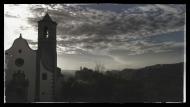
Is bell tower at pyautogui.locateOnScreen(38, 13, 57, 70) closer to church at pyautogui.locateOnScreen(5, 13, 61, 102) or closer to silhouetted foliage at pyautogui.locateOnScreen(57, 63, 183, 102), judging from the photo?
church at pyautogui.locateOnScreen(5, 13, 61, 102)

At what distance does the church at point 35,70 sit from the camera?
8.60m

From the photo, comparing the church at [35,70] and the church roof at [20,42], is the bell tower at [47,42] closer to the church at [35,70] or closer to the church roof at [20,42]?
the church at [35,70]

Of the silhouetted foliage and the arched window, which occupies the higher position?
the arched window

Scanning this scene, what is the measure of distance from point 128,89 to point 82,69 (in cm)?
81

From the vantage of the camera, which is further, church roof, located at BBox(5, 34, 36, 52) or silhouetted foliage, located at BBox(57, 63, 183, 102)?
silhouetted foliage, located at BBox(57, 63, 183, 102)

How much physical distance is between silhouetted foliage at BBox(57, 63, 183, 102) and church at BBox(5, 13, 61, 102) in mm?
258

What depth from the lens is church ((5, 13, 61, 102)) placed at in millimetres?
8602

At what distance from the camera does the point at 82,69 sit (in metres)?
8.64

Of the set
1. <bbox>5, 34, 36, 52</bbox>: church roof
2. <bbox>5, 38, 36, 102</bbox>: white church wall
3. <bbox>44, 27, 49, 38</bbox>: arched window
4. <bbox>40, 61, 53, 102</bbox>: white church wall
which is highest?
<bbox>44, 27, 49, 38</bbox>: arched window

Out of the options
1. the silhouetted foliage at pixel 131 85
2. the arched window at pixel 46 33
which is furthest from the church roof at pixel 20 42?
the silhouetted foliage at pixel 131 85

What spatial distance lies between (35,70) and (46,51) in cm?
35

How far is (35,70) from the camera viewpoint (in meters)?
8.64

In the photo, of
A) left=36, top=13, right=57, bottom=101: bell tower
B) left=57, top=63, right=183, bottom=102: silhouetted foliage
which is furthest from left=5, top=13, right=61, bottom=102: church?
left=57, top=63, right=183, bottom=102: silhouetted foliage
